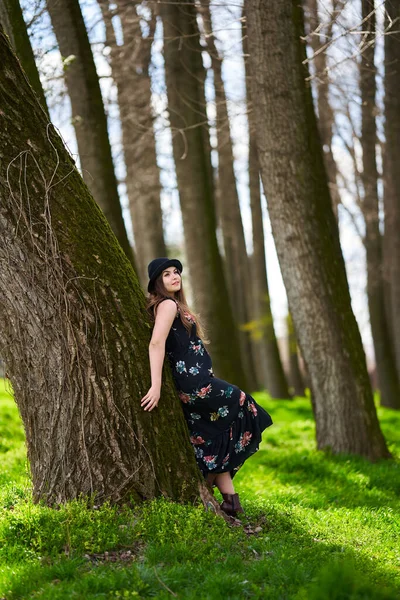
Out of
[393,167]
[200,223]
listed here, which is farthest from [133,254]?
[393,167]

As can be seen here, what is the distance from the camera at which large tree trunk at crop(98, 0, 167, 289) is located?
417 inches

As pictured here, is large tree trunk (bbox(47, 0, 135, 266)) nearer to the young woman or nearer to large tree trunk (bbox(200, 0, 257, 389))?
the young woman

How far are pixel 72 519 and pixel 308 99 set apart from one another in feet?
18.8

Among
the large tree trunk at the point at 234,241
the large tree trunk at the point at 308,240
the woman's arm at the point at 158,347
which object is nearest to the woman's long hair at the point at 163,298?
the woman's arm at the point at 158,347

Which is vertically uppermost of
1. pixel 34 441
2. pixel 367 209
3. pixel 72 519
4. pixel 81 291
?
pixel 367 209

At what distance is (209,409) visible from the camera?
5191 mm

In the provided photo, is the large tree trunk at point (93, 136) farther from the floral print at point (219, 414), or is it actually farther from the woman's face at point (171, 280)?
the floral print at point (219, 414)

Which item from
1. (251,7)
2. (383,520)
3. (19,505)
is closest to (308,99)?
(251,7)

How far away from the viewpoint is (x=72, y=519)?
432 cm

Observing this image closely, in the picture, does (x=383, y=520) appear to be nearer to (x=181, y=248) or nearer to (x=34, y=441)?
(x=34, y=441)

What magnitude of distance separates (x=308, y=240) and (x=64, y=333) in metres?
4.16

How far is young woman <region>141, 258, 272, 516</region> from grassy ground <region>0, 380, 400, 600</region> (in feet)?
1.67

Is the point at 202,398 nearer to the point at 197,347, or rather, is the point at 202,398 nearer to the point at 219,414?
the point at 219,414

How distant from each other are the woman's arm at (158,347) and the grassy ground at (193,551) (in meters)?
0.71
